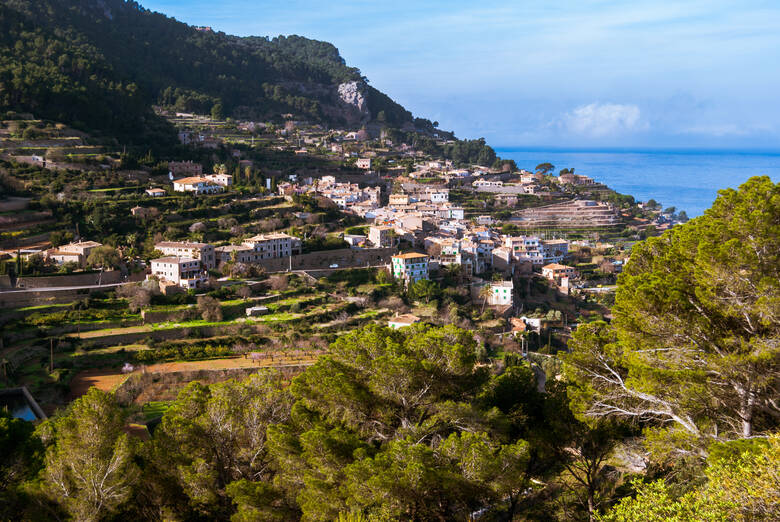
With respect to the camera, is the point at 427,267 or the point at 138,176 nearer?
the point at 427,267

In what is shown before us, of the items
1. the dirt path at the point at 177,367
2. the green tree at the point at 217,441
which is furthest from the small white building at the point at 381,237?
the green tree at the point at 217,441

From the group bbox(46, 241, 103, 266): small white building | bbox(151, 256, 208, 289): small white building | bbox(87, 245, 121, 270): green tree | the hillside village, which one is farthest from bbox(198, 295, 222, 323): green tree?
bbox(46, 241, 103, 266): small white building

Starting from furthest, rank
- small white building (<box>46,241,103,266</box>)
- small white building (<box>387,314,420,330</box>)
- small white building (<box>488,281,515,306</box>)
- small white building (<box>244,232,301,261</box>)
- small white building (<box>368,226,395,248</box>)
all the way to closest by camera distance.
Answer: small white building (<box>368,226,395,248</box>) < small white building (<box>488,281,515,306</box>) < small white building (<box>244,232,301,261</box>) < small white building (<box>46,241,103,266</box>) < small white building (<box>387,314,420,330</box>)

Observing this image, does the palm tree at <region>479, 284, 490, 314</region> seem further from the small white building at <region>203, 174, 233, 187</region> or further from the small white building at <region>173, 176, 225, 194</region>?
the small white building at <region>203, 174, 233, 187</region>

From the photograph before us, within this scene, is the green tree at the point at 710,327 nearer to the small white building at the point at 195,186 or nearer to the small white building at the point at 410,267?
the small white building at the point at 410,267

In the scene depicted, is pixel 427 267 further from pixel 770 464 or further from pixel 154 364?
pixel 770 464

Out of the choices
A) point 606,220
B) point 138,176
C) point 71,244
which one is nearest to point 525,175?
point 606,220

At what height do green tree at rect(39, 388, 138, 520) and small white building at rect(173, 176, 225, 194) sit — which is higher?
small white building at rect(173, 176, 225, 194)
